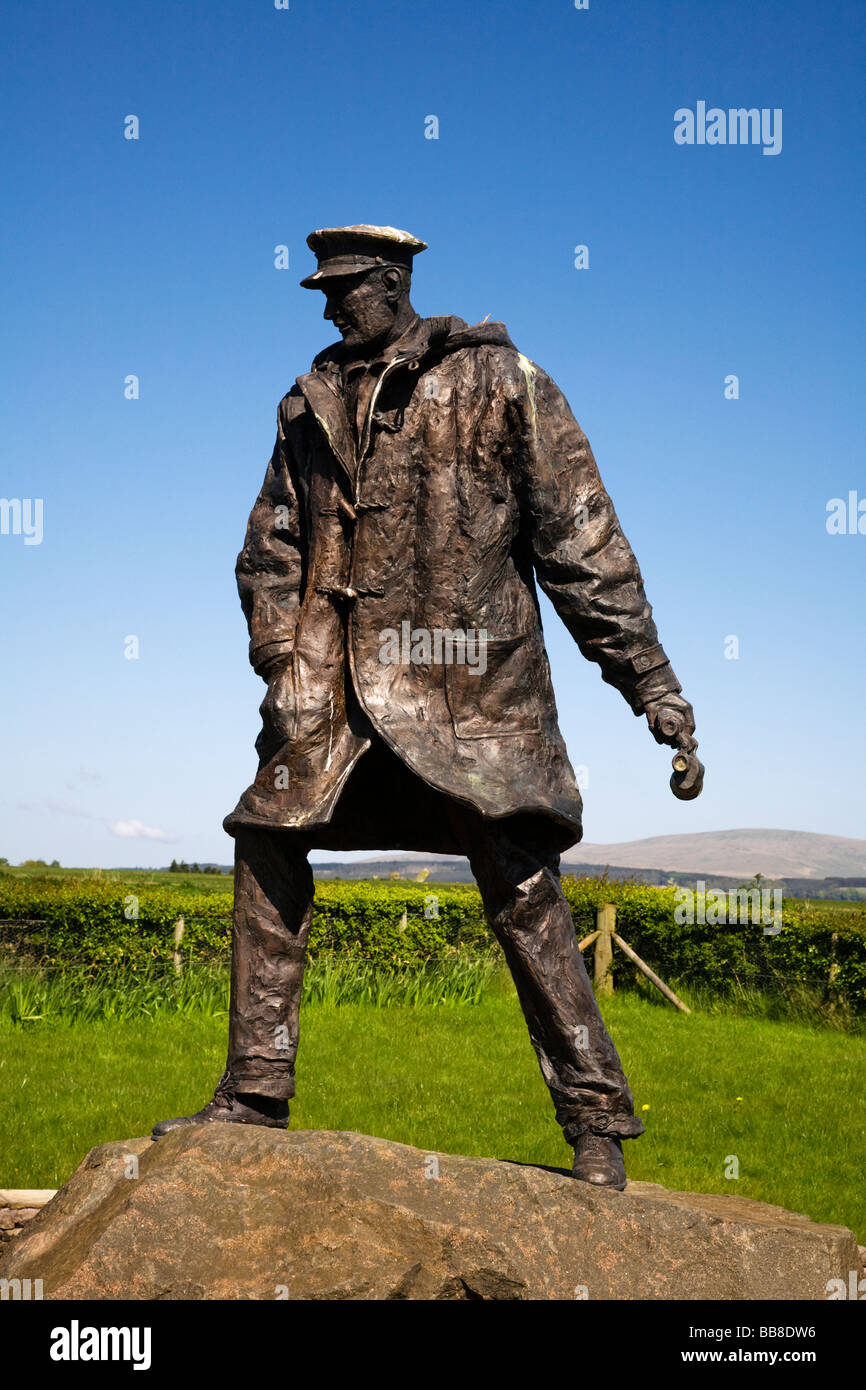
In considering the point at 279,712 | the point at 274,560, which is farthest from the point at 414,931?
the point at 279,712

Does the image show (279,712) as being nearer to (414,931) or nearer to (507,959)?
(507,959)

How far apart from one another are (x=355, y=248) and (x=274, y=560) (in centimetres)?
100

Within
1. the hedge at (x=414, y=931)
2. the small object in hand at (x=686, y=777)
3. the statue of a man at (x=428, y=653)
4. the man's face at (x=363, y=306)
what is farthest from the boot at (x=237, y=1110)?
the hedge at (x=414, y=931)

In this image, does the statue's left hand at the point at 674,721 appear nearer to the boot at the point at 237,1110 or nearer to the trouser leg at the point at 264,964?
the trouser leg at the point at 264,964

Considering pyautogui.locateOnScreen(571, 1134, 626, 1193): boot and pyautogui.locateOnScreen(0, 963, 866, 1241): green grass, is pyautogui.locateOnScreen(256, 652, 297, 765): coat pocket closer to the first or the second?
pyautogui.locateOnScreen(571, 1134, 626, 1193): boot

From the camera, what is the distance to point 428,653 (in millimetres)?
4141

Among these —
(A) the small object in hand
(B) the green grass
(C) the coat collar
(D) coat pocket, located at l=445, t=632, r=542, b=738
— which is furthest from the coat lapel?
(B) the green grass

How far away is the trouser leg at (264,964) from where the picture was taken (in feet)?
13.5

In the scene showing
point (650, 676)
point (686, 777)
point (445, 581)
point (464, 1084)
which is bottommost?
point (464, 1084)

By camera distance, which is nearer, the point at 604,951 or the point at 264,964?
the point at 264,964

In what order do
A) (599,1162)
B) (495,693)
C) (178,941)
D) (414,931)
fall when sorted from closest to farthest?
1. (599,1162)
2. (495,693)
3. (178,941)
4. (414,931)

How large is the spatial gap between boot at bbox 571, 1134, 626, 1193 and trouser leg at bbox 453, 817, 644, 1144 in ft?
0.09

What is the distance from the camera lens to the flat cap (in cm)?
418
